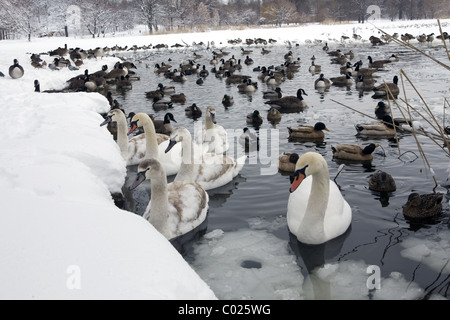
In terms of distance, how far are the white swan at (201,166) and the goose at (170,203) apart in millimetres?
931

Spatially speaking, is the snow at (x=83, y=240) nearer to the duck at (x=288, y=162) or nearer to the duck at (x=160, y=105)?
the duck at (x=288, y=162)

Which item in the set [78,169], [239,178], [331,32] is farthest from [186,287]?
[331,32]

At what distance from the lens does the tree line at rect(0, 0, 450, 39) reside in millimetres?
82000

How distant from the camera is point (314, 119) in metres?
15.0

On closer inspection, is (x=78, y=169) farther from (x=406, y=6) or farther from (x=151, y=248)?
(x=406, y=6)

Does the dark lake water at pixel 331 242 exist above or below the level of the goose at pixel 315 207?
below

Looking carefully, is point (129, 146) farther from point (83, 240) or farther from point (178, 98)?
point (178, 98)

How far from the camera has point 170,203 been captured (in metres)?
6.93

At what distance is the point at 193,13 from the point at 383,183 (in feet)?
319

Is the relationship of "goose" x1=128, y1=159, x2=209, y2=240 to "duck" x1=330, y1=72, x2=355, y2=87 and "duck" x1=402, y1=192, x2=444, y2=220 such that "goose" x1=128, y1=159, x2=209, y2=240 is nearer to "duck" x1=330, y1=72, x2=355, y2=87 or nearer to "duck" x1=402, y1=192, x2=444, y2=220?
"duck" x1=402, y1=192, x2=444, y2=220

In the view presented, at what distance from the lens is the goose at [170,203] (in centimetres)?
645

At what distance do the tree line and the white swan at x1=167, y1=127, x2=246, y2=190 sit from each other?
2936 inches

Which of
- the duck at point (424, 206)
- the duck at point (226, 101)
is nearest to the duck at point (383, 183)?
the duck at point (424, 206)
